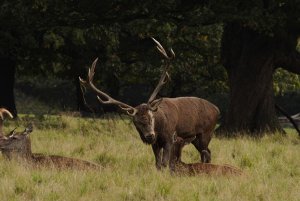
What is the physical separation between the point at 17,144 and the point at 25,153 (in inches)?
7.6

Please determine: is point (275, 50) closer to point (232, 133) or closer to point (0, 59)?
point (232, 133)

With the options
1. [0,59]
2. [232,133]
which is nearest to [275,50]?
[232,133]

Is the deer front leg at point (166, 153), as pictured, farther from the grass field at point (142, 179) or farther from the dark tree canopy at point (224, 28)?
the dark tree canopy at point (224, 28)

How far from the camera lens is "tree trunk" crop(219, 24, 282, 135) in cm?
1866

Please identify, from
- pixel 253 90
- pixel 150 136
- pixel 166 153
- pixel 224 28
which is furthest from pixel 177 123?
pixel 224 28

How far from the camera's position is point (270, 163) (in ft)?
36.6

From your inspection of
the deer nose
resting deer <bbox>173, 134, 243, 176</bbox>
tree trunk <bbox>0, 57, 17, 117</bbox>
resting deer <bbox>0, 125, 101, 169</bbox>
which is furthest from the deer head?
tree trunk <bbox>0, 57, 17, 117</bbox>

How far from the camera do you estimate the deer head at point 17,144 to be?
32.7 ft

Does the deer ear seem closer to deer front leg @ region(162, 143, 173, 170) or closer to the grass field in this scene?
deer front leg @ region(162, 143, 173, 170)

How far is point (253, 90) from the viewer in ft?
61.6

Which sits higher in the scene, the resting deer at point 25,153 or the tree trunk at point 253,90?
the resting deer at point 25,153

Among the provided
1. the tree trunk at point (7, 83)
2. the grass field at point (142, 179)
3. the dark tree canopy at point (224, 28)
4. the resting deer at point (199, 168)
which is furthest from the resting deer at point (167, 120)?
the tree trunk at point (7, 83)

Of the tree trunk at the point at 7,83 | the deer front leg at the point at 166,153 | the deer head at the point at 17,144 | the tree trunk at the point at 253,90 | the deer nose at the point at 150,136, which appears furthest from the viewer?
the tree trunk at the point at 7,83

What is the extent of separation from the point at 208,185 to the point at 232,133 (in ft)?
32.2
